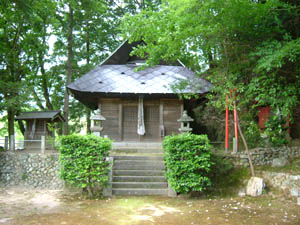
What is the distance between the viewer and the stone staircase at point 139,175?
8.39 metres

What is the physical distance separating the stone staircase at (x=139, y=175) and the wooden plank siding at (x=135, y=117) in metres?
3.56

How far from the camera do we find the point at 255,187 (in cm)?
794

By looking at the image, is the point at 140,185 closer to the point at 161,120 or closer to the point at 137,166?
the point at 137,166

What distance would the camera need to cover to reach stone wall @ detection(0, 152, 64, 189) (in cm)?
1142

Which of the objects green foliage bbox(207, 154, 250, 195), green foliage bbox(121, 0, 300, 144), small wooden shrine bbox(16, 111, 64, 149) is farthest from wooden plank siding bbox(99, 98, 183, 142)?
small wooden shrine bbox(16, 111, 64, 149)

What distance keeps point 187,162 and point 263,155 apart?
415 cm

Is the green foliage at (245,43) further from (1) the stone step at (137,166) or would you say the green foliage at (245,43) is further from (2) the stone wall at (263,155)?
(1) the stone step at (137,166)

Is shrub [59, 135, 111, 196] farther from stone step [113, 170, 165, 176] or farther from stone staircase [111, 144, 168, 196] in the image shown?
stone step [113, 170, 165, 176]

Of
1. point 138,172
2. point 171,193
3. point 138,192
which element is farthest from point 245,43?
point 138,192

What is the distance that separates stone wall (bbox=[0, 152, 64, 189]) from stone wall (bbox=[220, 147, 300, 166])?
7.45m

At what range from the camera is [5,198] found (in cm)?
879

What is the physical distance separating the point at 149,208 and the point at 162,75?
8569mm

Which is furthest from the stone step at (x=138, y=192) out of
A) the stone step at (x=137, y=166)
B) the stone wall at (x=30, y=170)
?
the stone wall at (x=30, y=170)

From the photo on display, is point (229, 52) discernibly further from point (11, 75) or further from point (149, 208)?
point (11, 75)
